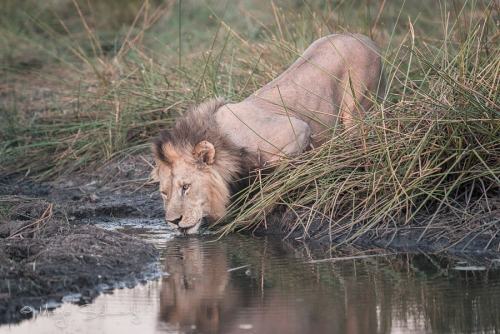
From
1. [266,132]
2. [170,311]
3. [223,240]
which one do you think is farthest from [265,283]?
[266,132]

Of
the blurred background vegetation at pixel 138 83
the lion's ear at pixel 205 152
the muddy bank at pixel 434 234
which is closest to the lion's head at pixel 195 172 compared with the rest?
the lion's ear at pixel 205 152

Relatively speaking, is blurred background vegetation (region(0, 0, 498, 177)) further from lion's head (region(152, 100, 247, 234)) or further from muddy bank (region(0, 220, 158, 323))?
muddy bank (region(0, 220, 158, 323))

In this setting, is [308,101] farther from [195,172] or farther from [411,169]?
[411,169]

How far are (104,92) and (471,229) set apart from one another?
467 centimetres

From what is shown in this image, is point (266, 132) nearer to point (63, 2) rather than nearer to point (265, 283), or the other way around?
point (265, 283)

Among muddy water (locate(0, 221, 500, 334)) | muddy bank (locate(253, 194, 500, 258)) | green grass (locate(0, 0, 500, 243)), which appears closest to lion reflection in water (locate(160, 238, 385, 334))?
muddy water (locate(0, 221, 500, 334))

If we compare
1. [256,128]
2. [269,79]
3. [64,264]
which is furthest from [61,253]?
[269,79]

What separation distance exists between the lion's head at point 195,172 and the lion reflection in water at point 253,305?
1.04 meters

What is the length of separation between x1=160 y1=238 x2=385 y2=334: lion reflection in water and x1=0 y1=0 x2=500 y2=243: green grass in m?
1.12

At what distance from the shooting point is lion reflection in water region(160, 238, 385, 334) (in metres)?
5.07

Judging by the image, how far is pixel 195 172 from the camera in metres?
7.63

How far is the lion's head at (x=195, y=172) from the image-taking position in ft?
24.8

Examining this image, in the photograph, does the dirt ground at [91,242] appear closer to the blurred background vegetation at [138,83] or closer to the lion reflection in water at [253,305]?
the lion reflection in water at [253,305]

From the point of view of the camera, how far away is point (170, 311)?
216 inches
